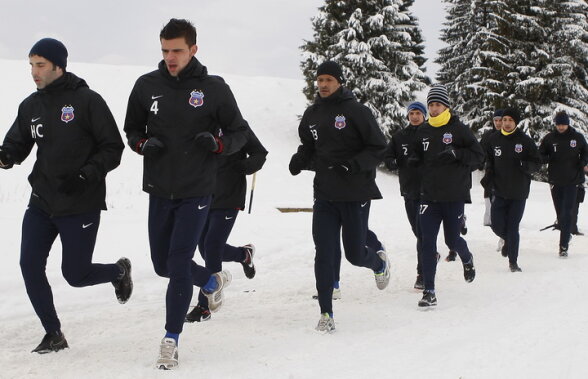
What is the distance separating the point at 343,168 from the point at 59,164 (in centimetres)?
222

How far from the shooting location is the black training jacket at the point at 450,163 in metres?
6.71

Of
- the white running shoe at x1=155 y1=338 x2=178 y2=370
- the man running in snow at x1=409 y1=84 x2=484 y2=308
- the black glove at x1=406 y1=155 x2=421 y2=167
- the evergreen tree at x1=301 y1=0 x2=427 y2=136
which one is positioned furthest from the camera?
the evergreen tree at x1=301 y1=0 x2=427 y2=136

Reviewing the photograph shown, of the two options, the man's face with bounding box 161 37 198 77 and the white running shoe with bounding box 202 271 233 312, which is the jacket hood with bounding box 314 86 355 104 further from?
the white running shoe with bounding box 202 271 233 312

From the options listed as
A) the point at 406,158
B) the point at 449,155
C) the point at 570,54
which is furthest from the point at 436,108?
the point at 570,54

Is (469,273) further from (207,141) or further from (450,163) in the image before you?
(207,141)

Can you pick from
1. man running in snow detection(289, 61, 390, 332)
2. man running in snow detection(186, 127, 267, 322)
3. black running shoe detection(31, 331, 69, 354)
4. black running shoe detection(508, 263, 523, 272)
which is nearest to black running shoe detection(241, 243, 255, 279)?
man running in snow detection(186, 127, 267, 322)

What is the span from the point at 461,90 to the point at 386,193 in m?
9.56

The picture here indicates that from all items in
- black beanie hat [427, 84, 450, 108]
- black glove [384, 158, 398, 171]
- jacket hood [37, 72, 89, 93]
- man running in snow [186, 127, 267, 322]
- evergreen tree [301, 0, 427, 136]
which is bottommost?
man running in snow [186, 127, 267, 322]

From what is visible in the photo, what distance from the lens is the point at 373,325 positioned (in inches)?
223

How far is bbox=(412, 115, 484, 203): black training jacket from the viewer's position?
671 cm

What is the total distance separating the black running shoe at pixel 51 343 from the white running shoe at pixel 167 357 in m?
0.94

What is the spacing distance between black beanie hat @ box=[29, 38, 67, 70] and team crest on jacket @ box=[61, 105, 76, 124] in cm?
32

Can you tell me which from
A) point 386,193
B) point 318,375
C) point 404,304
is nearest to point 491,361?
point 318,375

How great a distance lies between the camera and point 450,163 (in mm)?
6805
